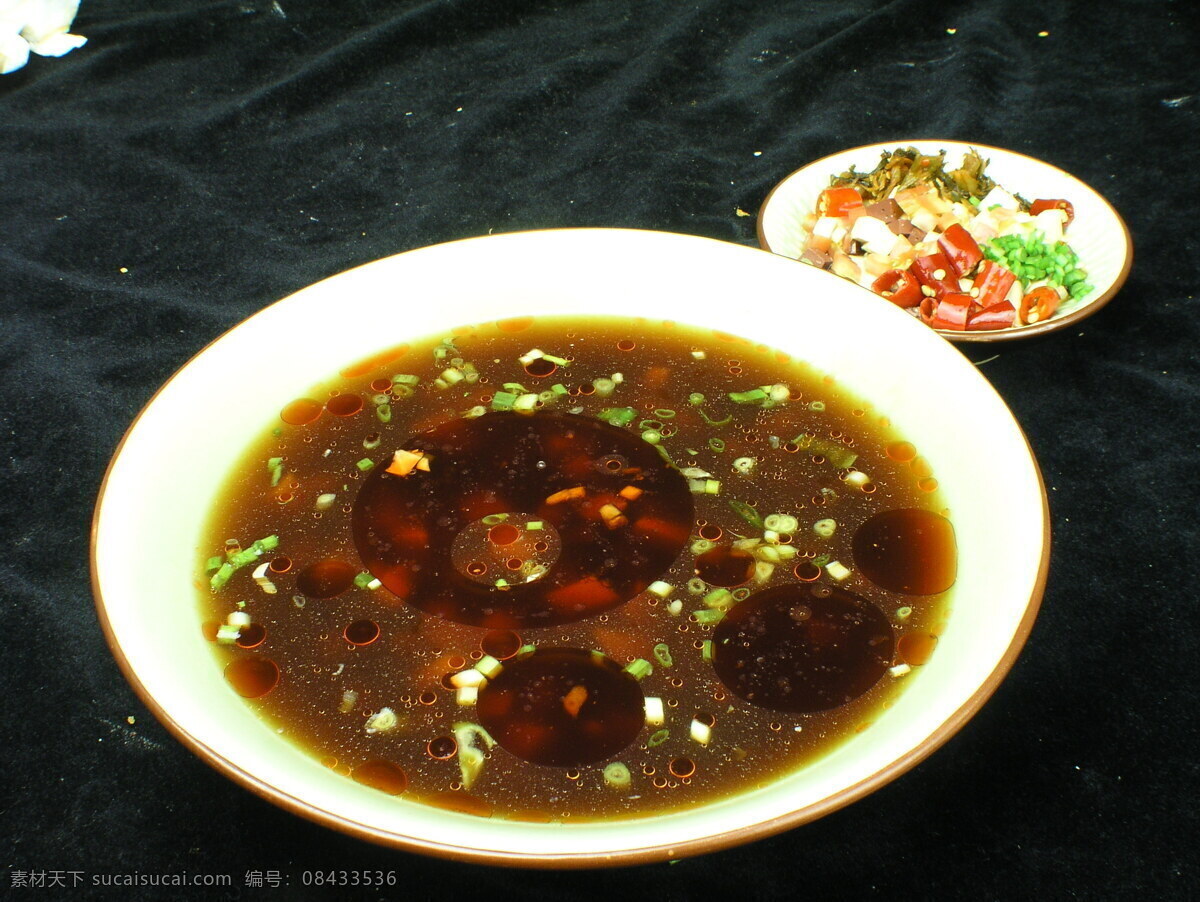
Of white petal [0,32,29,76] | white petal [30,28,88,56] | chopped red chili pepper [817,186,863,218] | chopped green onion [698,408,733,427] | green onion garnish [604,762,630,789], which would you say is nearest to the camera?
green onion garnish [604,762,630,789]

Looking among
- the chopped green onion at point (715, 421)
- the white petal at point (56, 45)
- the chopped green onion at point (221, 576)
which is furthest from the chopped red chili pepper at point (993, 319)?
the white petal at point (56, 45)

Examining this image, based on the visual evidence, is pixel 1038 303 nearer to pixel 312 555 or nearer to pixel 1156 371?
pixel 1156 371

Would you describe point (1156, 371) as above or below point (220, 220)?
below

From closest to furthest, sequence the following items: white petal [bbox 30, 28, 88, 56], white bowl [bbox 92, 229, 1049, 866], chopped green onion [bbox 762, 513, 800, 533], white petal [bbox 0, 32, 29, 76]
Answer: white bowl [bbox 92, 229, 1049, 866], chopped green onion [bbox 762, 513, 800, 533], white petal [bbox 0, 32, 29, 76], white petal [bbox 30, 28, 88, 56]

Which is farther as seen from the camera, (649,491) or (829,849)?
(649,491)

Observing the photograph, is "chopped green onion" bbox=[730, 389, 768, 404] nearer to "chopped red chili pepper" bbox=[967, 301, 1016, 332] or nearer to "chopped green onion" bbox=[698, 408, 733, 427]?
"chopped green onion" bbox=[698, 408, 733, 427]

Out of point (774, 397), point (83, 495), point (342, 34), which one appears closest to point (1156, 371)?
point (774, 397)

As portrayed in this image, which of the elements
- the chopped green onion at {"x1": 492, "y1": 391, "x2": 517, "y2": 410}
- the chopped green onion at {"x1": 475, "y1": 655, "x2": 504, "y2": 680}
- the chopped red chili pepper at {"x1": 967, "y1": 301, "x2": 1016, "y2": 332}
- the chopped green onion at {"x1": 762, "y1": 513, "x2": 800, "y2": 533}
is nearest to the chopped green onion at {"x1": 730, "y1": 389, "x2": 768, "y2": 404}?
the chopped green onion at {"x1": 762, "y1": 513, "x2": 800, "y2": 533}
